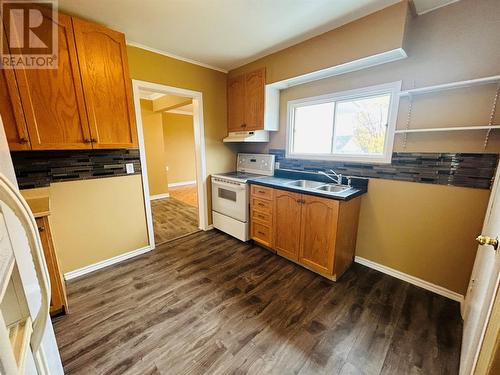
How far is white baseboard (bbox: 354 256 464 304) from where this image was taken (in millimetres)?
A: 1830

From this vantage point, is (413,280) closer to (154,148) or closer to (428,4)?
(428,4)

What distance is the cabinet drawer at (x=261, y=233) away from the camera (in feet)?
8.53

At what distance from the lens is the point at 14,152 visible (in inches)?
68.7

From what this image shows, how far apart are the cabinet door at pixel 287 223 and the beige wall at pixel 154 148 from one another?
366 centimetres

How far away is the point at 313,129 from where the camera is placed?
2.66m

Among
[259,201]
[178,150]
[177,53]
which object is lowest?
[259,201]

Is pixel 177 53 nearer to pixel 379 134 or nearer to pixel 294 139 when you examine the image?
pixel 294 139

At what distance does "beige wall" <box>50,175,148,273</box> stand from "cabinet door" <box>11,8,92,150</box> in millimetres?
502

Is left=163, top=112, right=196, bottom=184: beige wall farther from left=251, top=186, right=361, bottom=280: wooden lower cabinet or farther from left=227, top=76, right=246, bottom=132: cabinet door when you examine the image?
left=251, top=186, right=361, bottom=280: wooden lower cabinet

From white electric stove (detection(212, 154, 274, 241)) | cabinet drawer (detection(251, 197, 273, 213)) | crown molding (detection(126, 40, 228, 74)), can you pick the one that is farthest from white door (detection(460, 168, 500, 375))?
crown molding (detection(126, 40, 228, 74))

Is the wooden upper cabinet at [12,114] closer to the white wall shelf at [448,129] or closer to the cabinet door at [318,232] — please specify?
the cabinet door at [318,232]

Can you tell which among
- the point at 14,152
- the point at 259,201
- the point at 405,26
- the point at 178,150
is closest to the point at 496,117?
the point at 405,26

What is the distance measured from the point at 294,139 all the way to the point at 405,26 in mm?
1485

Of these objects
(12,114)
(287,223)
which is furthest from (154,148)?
(287,223)
